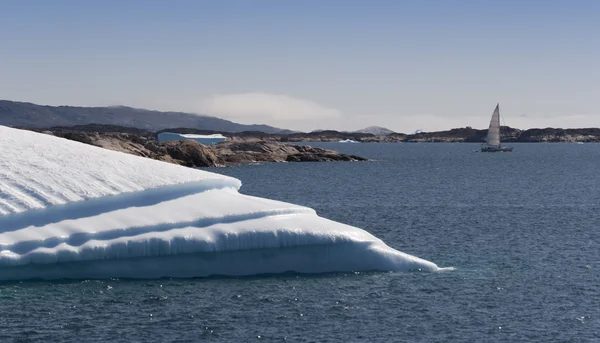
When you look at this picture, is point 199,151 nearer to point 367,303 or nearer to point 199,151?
point 199,151

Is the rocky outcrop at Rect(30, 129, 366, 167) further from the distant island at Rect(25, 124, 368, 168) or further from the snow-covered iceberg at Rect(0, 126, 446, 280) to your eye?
the snow-covered iceberg at Rect(0, 126, 446, 280)

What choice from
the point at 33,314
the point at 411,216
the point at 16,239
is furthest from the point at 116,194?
the point at 411,216

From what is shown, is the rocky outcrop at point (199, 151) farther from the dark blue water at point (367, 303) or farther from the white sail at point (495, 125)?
the dark blue water at point (367, 303)

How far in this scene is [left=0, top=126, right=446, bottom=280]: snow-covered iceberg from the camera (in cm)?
3012

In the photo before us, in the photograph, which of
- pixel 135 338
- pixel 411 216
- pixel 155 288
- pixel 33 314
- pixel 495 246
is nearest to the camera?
pixel 135 338

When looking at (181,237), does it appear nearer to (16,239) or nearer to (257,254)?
(257,254)

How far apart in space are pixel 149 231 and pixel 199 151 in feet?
294

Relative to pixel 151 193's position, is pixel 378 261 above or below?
below

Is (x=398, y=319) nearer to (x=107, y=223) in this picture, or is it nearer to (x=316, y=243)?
(x=316, y=243)

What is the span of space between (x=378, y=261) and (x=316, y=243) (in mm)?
2637

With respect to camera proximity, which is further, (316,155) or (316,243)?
(316,155)

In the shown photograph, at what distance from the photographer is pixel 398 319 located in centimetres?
2655

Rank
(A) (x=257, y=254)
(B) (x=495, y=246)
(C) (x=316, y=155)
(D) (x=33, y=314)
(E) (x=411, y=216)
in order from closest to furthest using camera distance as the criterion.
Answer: (D) (x=33, y=314) → (A) (x=257, y=254) → (B) (x=495, y=246) → (E) (x=411, y=216) → (C) (x=316, y=155)

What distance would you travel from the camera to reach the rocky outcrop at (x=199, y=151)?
368ft
